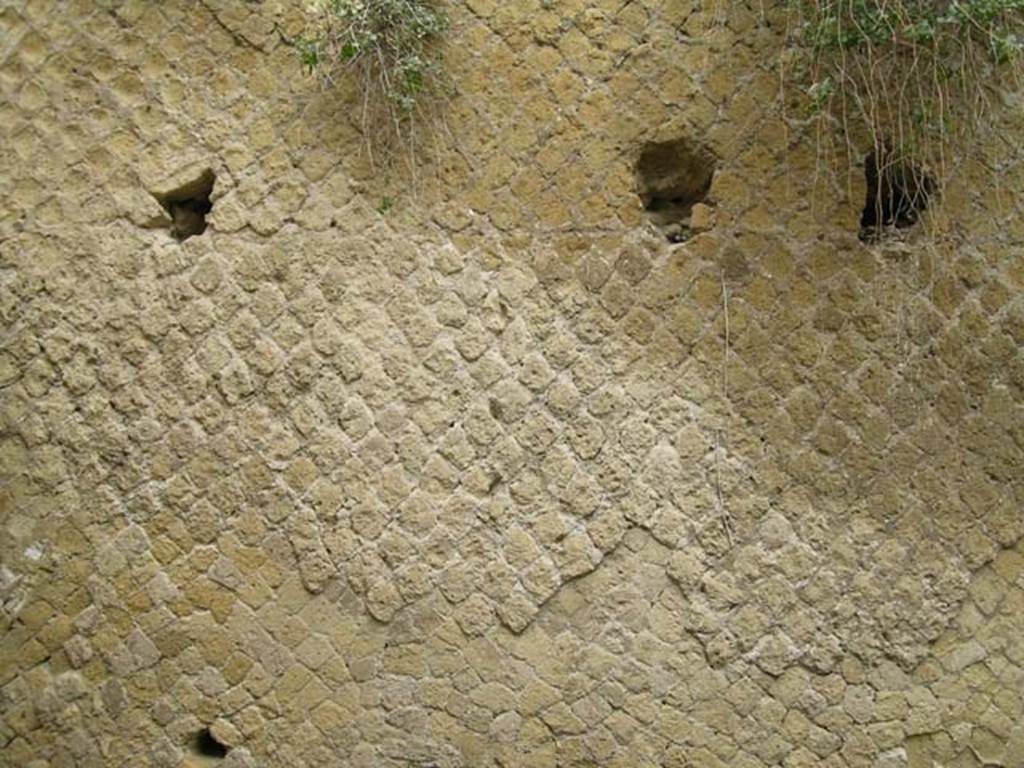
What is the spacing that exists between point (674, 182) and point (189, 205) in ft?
4.97

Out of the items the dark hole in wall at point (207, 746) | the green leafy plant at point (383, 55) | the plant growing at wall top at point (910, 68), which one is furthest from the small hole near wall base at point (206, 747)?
the plant growing at wall top at point (910, 68)

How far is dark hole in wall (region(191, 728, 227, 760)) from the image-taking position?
328cm

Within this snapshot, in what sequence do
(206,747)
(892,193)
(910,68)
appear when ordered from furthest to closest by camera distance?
(892,193)
(206,747)
(910,68)

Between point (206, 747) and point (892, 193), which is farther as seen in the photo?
point (892, 193)

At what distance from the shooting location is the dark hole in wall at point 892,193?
3328 millimetres

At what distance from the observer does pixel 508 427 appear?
3.30 meters

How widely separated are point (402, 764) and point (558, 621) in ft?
1.98

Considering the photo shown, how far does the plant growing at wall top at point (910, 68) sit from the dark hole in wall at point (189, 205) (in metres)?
1.84

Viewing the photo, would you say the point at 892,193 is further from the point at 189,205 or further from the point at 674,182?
the point at 189,205

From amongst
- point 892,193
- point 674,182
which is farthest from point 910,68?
point 674,182

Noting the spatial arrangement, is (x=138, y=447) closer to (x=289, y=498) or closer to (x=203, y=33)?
(x=289, y=498)

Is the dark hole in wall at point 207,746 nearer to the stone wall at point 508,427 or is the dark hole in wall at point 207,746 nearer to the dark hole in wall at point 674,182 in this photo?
the stone wall at point 508,427

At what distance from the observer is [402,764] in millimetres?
3213

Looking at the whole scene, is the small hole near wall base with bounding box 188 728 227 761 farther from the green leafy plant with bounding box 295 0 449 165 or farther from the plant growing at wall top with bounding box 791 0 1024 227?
the plant growing at wall top with bounding box 791 0 1024 227
